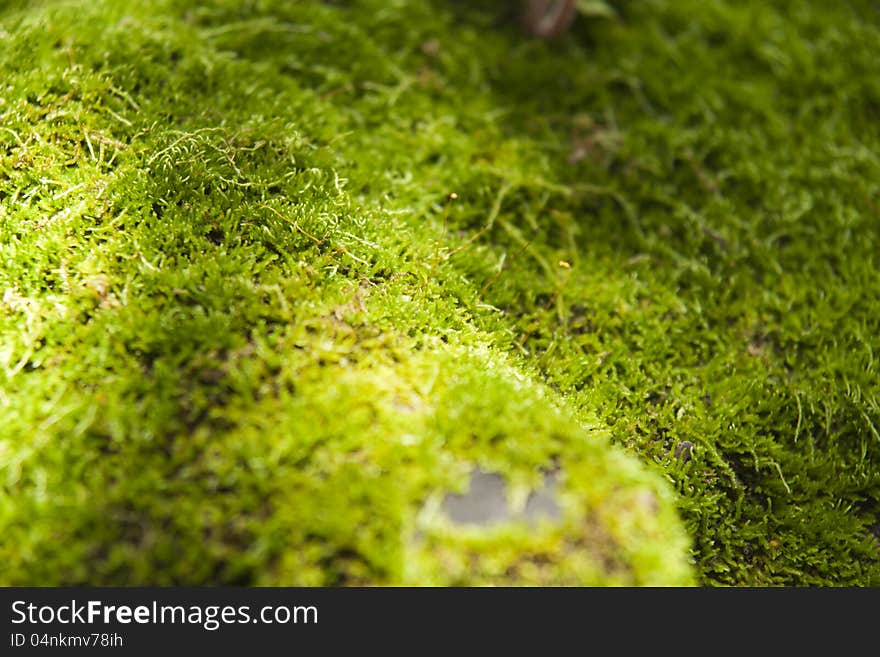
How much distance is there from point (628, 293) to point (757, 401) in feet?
1.96

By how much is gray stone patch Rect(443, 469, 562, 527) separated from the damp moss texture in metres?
0.02

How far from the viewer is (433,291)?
2.14 m

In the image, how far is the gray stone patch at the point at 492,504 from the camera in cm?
162

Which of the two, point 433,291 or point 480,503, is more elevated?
point 433,291

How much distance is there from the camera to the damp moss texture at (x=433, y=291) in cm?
160

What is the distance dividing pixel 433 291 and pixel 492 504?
78 centimetres

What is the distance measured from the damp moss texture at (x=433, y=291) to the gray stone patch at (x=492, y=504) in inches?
0.9

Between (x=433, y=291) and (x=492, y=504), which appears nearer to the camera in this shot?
(x=492, y=504)

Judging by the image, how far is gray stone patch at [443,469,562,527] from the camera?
1.62 m

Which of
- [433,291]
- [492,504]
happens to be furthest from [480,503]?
[433,291]

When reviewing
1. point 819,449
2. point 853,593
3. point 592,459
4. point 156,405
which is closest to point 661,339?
point 819,449

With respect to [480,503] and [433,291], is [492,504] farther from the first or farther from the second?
→ [433,291]

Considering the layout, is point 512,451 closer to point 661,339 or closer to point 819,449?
point 661,339

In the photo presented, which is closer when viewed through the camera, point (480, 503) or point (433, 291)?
point (480, 503)
